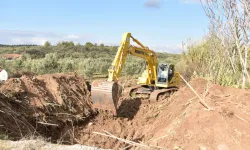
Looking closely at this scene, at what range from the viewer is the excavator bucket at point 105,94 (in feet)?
32.7

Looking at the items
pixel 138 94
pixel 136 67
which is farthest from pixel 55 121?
pixel 136 67

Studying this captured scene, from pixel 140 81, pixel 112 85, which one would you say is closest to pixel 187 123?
pixel 112 85

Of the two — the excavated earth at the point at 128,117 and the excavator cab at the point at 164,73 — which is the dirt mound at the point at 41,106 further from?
the excavator cab at the point at 164,73

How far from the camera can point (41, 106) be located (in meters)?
9.62

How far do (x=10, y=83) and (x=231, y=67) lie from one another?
281 inches

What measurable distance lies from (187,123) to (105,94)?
325cm

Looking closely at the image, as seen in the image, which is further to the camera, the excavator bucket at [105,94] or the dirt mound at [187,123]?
the excavator bucket at [105,94]

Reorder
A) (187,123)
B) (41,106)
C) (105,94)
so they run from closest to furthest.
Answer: (187,123) < (41,106) < (105,94)

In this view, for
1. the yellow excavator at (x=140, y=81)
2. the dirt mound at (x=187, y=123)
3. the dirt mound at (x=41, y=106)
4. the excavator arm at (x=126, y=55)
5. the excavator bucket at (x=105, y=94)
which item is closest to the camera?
the dirt mound at (x=187, y=123)

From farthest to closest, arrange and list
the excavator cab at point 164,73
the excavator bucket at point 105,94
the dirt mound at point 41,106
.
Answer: the excavator cab at point 164,73 → the excavator bucket at point 105,94 → the dirt mound at point 41,106

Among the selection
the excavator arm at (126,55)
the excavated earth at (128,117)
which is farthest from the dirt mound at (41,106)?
the excavator arm at (126,55)

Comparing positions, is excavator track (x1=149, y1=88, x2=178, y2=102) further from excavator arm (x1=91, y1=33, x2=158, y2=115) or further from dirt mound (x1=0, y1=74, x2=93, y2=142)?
dirt mound (x1=0, y1=74, x2=93, y2=142)

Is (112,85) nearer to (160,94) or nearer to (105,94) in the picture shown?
(105,94)

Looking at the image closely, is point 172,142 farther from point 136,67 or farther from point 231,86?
point 136,67
